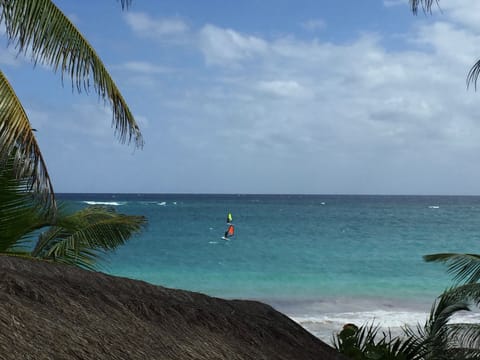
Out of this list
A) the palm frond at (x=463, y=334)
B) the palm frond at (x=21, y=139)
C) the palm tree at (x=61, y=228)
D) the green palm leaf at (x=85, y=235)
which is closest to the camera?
the palm frond at (x=21, y=139)

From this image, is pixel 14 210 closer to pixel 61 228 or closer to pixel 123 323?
pixel 61 228

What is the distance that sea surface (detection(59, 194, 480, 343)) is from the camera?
2092 cm

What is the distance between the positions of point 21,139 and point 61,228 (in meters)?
3.43

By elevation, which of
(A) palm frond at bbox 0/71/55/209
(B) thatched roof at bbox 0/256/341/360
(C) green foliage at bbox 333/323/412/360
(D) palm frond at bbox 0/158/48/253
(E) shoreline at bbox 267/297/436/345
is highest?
(A) palm frond at bbox 0/71/55/209

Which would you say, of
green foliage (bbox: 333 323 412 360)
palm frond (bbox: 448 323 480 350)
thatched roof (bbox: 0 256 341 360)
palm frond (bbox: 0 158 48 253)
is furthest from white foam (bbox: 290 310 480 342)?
thatched roof (bbox: 0 256 341 360)

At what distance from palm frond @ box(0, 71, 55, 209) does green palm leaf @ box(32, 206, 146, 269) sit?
285 cm

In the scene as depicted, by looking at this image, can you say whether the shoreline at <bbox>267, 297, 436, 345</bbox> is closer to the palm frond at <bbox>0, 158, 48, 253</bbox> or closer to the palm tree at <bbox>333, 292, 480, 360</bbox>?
the palm tree at <bbox>333, 292, 480, 360</bbox>

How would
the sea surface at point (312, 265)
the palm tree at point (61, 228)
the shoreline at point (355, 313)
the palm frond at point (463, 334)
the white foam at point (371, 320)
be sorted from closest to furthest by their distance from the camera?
the palm tree at point (61, 228) < the palm frond at point (463, 334) < the white foam at point (371, 320) < the shoreline at point (355, 313) < the sea surface at point (312, 265)

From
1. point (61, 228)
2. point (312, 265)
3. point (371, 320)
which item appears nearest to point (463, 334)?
point (61, 228)

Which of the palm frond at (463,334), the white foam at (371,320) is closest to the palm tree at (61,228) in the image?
the palm frond at (463,334)

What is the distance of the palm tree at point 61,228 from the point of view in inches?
291

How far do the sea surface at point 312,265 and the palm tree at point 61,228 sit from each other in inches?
12.0

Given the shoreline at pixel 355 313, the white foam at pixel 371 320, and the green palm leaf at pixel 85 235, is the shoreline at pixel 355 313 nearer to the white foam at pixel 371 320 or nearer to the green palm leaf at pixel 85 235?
Answer: the white foam at pixel 371 320

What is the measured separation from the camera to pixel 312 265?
3444cm
